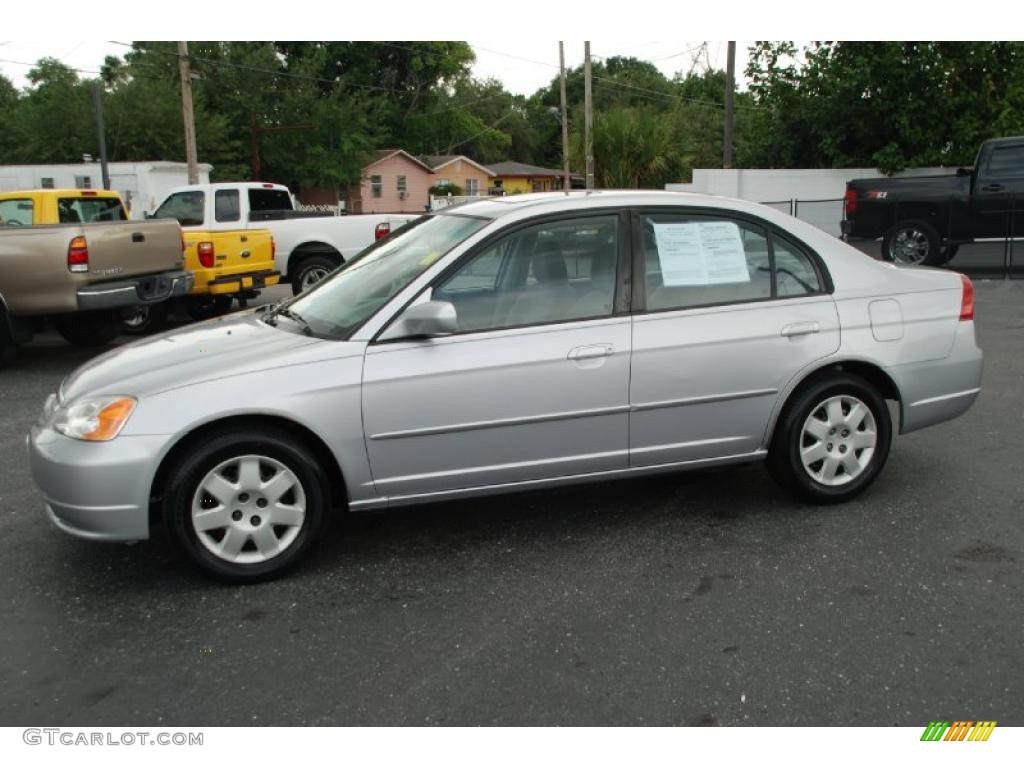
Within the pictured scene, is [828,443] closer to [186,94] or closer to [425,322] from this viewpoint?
[425,322]

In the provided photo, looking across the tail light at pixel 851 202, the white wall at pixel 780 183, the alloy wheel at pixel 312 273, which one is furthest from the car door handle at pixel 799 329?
the white wall at pixel 780 183

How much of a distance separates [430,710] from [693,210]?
2761 mm


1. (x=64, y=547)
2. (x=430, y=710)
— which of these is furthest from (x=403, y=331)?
(x=64, y=547)

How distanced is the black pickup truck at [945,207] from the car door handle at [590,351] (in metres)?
13.3

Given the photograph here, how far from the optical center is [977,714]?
9.82ft

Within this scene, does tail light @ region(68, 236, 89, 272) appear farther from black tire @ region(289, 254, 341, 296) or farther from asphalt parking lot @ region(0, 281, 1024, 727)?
black tire @ region(289, 254, 341, 296)

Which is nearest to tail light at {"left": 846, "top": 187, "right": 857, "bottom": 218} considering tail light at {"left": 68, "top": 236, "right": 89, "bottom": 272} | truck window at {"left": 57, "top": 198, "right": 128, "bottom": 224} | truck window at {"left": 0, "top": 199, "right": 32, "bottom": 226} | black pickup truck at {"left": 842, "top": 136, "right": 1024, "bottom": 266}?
black pickup truck at {"left": 842, "top": 136, "right": 1024, "bottom": 266}

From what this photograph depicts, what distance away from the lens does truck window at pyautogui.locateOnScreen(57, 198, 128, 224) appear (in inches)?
424

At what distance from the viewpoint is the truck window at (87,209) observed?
1077 cm

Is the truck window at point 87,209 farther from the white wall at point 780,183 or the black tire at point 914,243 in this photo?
the white wall at point 780,183

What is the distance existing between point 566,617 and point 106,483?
190cm

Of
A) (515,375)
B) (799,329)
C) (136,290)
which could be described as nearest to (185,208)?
(136,290)

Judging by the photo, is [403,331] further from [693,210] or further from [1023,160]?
[1023,160]

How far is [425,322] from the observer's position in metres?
4.00
